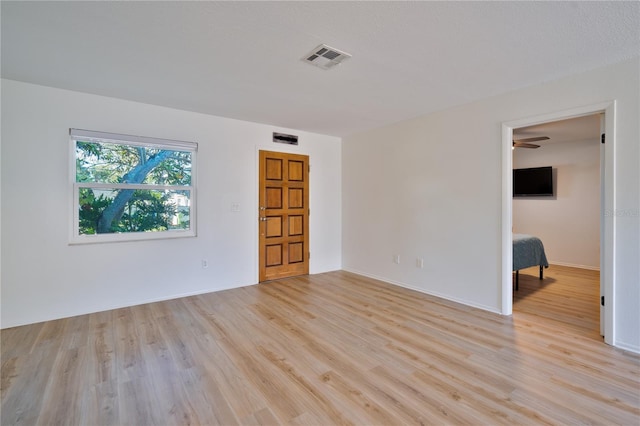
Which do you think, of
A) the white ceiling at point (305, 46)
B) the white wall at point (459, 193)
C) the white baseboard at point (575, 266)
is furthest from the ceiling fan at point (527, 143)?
the white baseboard at point (575, 266)

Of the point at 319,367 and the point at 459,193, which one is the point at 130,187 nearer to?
the point at 319,367

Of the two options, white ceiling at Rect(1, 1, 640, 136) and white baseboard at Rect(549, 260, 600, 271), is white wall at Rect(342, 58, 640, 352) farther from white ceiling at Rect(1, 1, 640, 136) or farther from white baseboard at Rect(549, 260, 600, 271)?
white baseboard at Rect(549, 260, 600, 271)

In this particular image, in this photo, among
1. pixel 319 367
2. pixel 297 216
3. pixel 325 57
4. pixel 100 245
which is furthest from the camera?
pixel 297 216

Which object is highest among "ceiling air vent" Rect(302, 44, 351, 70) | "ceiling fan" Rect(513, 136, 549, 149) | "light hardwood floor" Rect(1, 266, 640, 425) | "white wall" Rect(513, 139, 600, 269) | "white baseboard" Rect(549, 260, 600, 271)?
"ceiling air vent" Rect(302, 44, 351, 70)

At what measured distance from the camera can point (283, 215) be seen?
4852 mm

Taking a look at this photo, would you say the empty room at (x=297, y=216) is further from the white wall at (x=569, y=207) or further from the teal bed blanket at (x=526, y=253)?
the white wall at (x=569, y=207)

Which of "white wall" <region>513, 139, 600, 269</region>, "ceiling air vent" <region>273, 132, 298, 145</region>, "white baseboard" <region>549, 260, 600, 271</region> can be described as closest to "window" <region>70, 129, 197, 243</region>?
"ceiling air vent" <region>273, 132, 298, 145</region>

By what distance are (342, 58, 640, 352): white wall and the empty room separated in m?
0.02

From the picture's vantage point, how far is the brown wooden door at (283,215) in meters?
4.65

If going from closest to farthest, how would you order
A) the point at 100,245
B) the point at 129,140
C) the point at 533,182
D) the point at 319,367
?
the point at 319,367, the point at 100,245, the point at 129,140, the point at 533,182

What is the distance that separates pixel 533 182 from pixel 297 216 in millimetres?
5000

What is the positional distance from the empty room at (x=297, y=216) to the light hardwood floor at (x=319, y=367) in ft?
0.07

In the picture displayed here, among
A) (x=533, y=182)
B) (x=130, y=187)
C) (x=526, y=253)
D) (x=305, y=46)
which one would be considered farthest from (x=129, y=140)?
(x=533, y=182)

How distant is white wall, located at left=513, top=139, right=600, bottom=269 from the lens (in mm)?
5363
